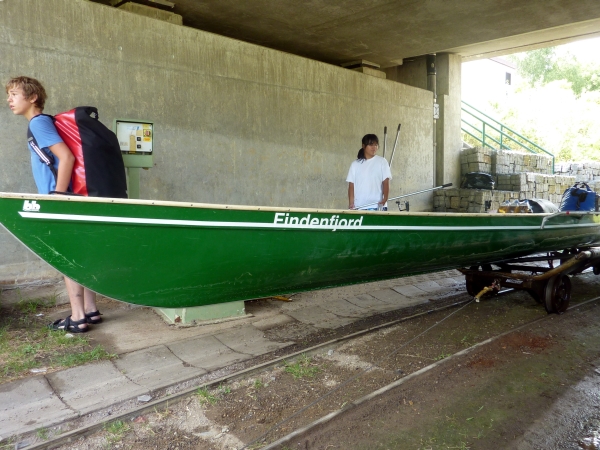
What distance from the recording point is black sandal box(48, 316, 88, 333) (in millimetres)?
4332

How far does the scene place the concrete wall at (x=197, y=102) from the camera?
5.18 metres

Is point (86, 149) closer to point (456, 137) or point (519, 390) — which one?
point (519, 390)

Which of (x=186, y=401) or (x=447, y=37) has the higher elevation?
(x=447, y=37)

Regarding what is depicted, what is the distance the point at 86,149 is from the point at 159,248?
1087 millimetres

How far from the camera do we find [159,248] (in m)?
3.40

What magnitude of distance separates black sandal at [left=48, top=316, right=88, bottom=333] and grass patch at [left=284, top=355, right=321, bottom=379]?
1.83 m

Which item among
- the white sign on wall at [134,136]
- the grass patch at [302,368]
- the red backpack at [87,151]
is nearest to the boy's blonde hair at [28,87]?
the red backpack at [87,151]

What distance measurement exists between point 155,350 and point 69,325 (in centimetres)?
87

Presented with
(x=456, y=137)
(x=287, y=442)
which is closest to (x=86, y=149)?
(x=287, y=442)

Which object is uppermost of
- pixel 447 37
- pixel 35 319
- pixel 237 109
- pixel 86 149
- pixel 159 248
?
pixel 447 37

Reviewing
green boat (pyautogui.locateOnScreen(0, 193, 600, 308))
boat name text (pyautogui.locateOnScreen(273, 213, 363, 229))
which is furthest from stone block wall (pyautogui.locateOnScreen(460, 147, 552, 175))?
boat name text (pyautogui.locateOnScreen(273, 213, 363, 229))

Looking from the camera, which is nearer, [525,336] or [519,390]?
[519,390]

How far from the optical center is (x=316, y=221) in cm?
385

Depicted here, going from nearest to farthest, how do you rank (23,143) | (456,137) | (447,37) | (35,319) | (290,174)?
(35,319)
(23,143)
(290,174)
(447,37)
(456,137)
